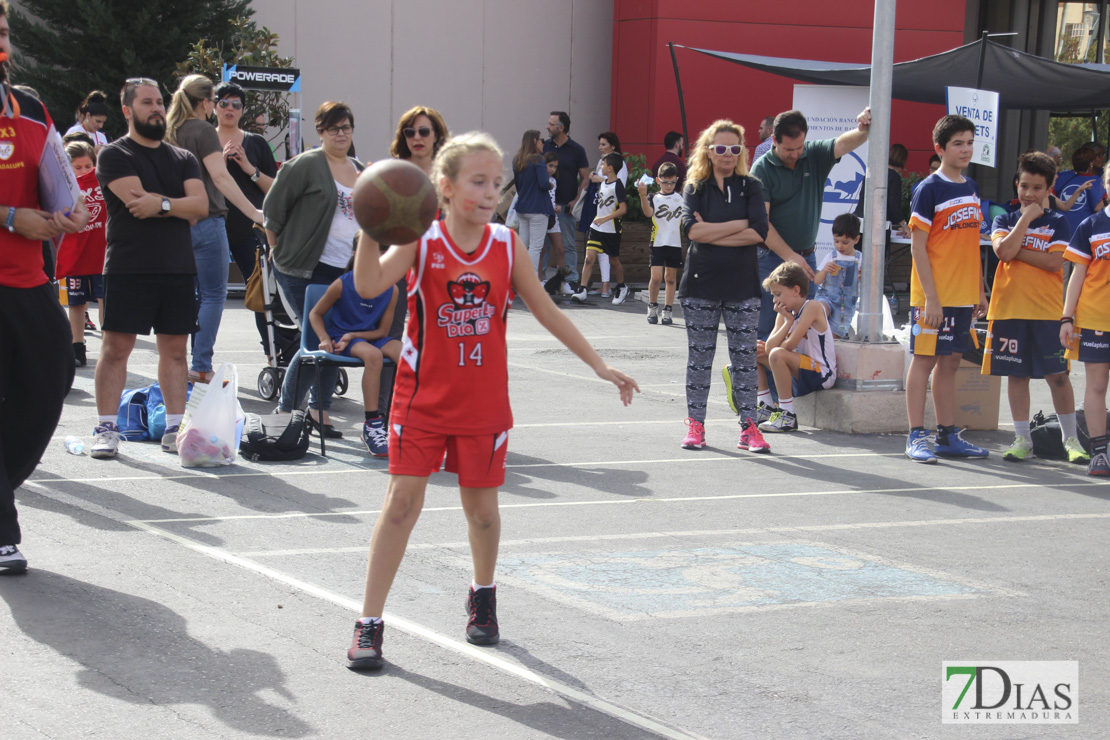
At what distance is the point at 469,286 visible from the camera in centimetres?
436

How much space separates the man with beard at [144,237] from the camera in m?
7.32

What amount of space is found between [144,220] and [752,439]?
407 cm

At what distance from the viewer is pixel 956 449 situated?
8.64 metres

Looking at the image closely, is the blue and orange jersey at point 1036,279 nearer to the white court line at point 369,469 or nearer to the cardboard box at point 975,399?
the cardboard box at point 975,399

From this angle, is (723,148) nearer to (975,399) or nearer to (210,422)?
(975,399)

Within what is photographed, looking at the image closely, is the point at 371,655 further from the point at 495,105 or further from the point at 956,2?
the point at 956,2

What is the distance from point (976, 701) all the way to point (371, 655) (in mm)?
2015

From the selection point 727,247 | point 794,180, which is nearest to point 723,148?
point 727,247

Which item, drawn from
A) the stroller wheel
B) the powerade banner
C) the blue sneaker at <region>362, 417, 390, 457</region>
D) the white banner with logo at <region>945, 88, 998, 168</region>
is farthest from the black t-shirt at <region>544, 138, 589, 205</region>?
the blue sneaker at <region>362, 417, 390, 457</region>

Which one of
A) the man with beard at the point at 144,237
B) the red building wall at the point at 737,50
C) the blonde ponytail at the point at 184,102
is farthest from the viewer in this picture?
the red building wall at the point at 737,50

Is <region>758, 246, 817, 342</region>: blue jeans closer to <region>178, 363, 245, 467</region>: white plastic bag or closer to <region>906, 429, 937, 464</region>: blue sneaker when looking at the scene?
<region>906, 429, 937, 464</region>: blue sneaker

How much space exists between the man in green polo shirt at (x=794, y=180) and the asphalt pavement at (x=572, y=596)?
1595mm

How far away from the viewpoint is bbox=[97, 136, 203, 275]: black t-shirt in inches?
290

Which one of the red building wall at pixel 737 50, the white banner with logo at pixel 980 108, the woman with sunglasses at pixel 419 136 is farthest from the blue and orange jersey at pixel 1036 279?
the red building wall at pixel 737 50
